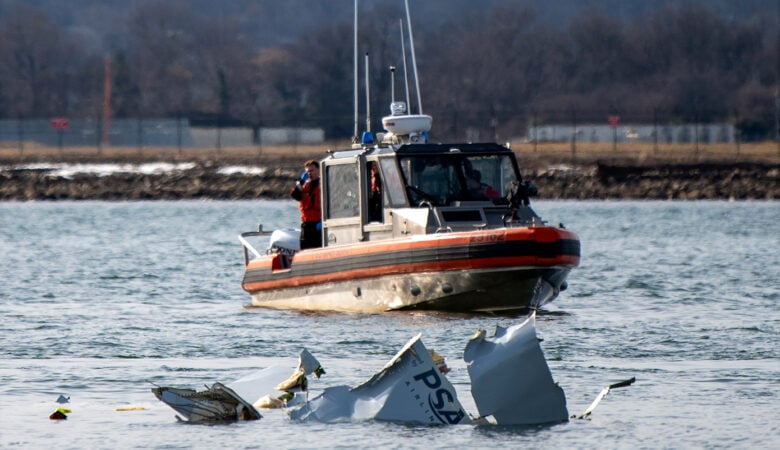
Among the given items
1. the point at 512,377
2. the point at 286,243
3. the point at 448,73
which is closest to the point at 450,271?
the point at 286,243

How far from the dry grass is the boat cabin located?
153ft

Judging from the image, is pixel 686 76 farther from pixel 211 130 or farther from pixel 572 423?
pixel 572 423

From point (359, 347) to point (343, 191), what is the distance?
4.14 m

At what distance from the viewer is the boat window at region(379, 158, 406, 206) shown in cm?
2075

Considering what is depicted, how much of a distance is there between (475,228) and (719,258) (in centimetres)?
1385

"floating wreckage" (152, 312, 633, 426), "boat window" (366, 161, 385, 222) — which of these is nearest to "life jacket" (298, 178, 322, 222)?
"boat window" (366, 161, 385, 222)

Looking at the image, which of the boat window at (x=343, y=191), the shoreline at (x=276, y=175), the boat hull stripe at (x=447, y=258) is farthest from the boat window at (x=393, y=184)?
the shoreline at (x=276, y=175)

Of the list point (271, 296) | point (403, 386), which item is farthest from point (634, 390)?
point (271, 296)

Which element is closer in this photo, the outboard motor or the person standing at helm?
the person standing at helm

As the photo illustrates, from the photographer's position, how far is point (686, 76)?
5167 inches

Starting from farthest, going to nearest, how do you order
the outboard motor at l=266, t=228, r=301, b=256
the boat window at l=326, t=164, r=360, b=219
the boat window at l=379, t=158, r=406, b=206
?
the outboard motor at l=266, t=228, r=301, b=256
the boat window at l=326, t=164, r=360, b=219
the boat window at l=379, t=158, r=406, b=206

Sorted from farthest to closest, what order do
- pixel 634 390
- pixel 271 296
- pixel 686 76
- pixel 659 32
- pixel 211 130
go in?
pixel 659 32, pixel 686 76, pixel 211 130, pixel 271 296, pixel 634 390

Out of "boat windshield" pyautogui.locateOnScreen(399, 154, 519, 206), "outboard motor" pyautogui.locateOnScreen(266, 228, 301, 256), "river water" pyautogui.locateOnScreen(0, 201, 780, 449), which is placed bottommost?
"river water" pyautogui.locateOnScreen(0, 201, 780, 449)

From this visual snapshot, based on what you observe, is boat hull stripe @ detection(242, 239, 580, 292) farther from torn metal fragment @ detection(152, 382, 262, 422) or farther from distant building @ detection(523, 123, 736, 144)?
distant building @ detection(523, 123, 736, 144)
